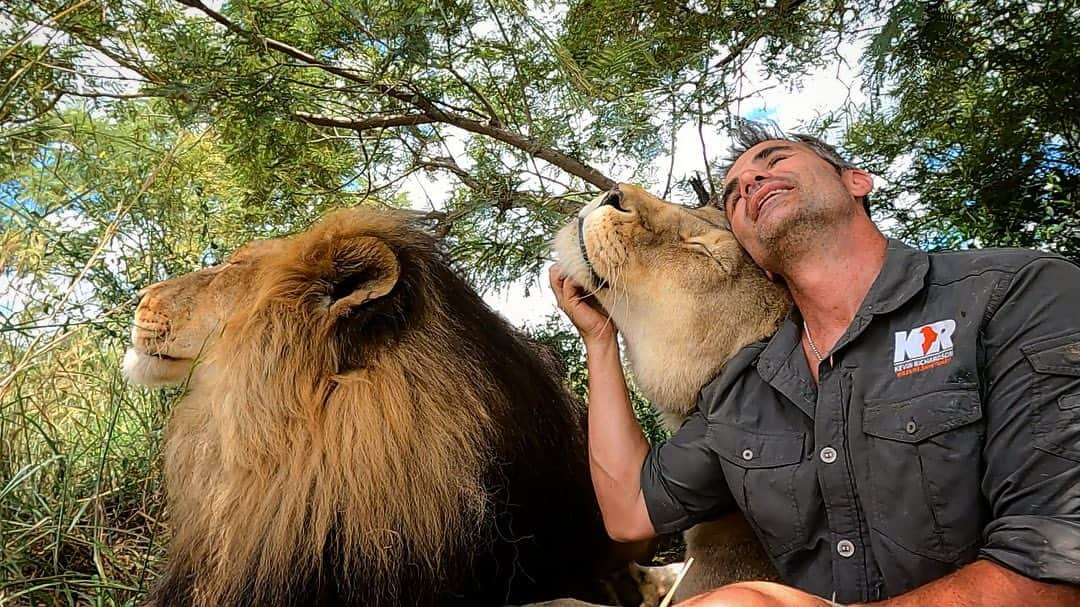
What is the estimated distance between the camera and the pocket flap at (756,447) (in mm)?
2354

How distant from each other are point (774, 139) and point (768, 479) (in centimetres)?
133

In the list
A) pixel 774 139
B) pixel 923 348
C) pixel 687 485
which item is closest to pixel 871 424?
pixel 923 348

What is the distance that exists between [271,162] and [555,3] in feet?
5.71

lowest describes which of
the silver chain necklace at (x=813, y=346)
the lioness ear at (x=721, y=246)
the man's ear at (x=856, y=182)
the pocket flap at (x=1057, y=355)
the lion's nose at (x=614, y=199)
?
the pocket flap at (x=1057, y=355)

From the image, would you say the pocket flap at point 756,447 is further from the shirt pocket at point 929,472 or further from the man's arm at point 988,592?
the man's arm at point 988,592

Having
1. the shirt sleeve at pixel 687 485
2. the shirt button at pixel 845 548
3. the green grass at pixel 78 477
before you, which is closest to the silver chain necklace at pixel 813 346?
Answer: the shirt sleeve at pixel 687 485

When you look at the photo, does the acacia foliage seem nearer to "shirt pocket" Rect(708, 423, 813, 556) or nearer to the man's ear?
the man's ear

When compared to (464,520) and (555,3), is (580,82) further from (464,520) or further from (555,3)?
(464,520)

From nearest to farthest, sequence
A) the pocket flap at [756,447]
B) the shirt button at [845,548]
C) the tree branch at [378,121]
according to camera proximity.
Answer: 1. the shirt button at [845,548]
2. the pocket flap at [756,447]
3. the tree branch at [378,121]

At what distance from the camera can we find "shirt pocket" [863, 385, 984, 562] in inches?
80.8

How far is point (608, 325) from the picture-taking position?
9.20 feet

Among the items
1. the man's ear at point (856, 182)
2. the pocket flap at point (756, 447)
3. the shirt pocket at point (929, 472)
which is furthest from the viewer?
the man's ear at point (856, 182)

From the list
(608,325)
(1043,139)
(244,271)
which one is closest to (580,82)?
(608,325)

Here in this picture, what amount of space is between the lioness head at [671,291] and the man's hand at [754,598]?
1006 mm
